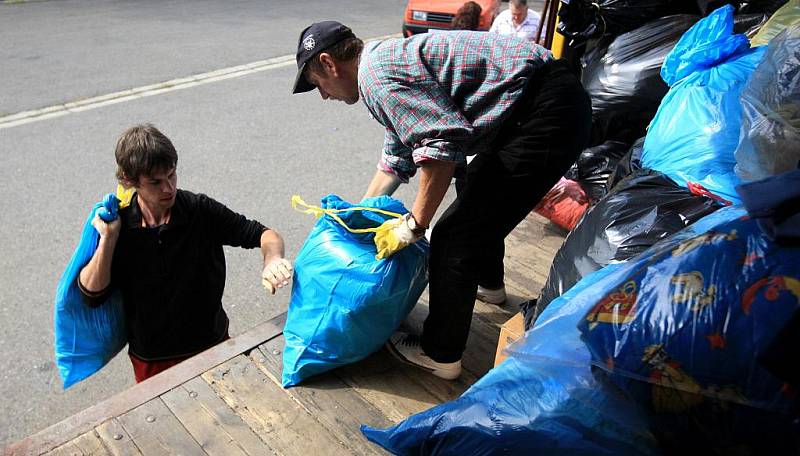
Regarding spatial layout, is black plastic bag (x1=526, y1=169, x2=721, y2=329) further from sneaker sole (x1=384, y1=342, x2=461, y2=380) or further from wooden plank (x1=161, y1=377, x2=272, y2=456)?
wooden plank (x1=161, y1=377, x2=272, y2=456)

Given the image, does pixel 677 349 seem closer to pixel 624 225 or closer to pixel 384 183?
pixel 624 225

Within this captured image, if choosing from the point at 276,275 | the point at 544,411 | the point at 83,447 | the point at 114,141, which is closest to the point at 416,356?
the point at 276,275

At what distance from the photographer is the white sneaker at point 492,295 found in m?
2.73

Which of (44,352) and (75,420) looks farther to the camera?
(44,352)

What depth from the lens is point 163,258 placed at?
222 cm

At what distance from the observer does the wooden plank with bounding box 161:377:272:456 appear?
1992mm

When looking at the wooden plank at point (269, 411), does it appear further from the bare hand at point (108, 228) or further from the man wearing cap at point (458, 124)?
the bare hand at point (108, 228)

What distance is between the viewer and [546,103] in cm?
209

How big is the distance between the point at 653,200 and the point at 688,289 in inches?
35.2

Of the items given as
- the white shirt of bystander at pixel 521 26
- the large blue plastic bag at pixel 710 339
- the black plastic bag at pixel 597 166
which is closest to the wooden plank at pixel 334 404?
the large blue plastic bag at pixel 710 339

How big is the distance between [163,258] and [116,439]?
0.58 meters

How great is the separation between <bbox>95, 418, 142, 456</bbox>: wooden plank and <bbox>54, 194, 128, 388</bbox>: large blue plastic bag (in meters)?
0.36

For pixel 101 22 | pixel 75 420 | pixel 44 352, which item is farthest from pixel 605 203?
pixel 101 22

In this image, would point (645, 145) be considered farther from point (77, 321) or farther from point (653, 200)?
point (77, 321)
